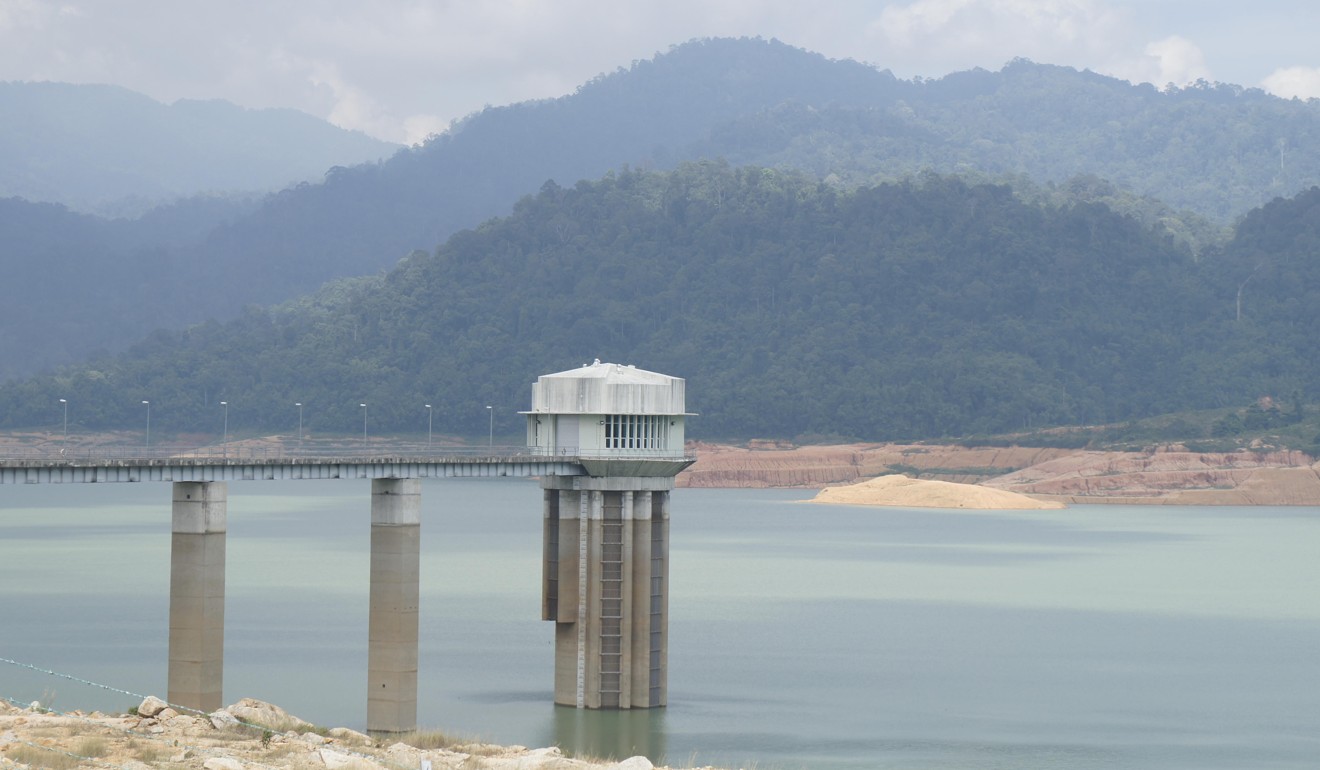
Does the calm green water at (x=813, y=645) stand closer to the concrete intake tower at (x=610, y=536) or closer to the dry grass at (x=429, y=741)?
the concrete intake tower at (x=610, y=536)

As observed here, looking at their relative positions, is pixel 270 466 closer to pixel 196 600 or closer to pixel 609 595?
pixel 196 600

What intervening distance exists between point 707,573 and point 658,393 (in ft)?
202

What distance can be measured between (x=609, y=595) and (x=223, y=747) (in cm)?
2095

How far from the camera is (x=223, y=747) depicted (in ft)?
129

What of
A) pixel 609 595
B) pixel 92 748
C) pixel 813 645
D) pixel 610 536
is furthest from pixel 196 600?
pixel 813 645

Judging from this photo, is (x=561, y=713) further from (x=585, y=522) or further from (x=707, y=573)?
(x=707, y=573)

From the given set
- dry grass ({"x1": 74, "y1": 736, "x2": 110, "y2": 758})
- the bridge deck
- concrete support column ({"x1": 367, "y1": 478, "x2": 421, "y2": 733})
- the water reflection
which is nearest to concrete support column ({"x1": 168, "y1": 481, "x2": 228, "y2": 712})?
the bridge deck

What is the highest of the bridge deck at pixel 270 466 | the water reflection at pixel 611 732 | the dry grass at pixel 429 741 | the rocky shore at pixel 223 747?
the bridge deck at pixel 270 466

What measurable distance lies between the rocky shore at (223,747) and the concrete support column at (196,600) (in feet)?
12.0

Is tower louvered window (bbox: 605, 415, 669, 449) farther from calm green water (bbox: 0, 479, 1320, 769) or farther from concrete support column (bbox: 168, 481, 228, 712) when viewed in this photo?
concrete support column (bbox: 168, 481, 228, 712)

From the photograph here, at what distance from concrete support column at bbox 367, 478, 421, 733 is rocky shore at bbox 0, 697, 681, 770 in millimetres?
Answer: 6995

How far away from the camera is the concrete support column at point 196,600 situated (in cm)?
4888

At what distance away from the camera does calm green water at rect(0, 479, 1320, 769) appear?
60406 mm

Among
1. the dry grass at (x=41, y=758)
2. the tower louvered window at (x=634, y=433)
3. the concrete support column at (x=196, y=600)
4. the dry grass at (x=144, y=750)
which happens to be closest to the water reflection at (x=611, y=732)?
the tower louvered window at (x=634, y=433)
